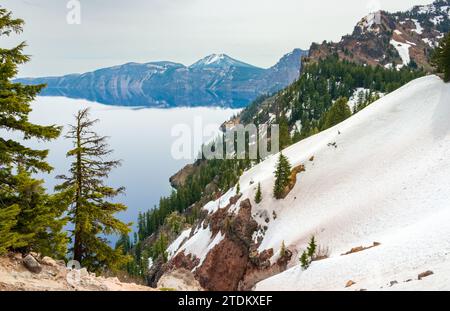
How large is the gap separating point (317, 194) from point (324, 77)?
6065 inches

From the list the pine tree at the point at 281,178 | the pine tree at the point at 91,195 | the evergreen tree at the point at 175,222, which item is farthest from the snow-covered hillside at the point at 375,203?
the evergreen tree at the point at 175,222

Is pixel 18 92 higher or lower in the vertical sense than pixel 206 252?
higher

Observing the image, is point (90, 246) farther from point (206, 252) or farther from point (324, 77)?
point (324, 77)

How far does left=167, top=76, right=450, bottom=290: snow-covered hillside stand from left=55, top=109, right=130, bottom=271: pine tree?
16064 millimetres

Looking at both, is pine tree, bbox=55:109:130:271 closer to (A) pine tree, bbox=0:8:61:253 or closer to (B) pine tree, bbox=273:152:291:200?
(A) pine tree, bbox=0:8:61:253

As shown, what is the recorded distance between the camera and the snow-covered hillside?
22.3 meters

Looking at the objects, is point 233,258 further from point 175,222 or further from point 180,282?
point 175,222

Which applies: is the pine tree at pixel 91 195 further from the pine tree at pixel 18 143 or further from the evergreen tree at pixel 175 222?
the evergreen tree at pixel 175 222

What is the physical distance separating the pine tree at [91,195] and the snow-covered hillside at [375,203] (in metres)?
16.1

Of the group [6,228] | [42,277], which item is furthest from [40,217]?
[6,228]

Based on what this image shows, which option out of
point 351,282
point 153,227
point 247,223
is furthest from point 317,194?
point 153,227

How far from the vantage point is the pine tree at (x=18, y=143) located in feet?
43.7

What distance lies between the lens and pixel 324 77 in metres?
187

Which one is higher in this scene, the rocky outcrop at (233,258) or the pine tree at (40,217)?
the pine tree at (40,217)
